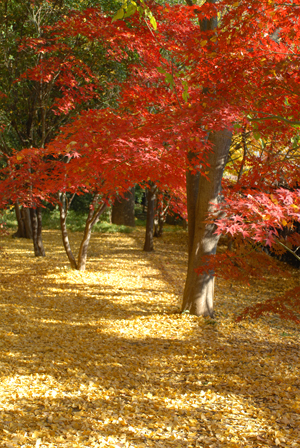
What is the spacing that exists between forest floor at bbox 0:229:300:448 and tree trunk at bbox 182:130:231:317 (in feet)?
0.86

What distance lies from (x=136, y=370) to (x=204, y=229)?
2.09m

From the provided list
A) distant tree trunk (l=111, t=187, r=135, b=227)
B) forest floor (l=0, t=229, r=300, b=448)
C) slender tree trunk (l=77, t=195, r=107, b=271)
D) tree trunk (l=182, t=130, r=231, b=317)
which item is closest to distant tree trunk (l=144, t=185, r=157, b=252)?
slender tree trunk (l=77, t=195, r=107, b=271)

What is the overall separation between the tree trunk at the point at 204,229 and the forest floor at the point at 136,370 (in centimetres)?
26

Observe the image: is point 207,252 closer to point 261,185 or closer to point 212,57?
point 261,185

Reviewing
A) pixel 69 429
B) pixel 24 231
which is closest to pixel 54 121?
pixel 24 231

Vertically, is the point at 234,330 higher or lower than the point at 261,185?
lower

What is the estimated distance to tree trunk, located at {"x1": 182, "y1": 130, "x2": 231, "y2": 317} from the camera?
4.98m

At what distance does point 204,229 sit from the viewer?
5051 mm

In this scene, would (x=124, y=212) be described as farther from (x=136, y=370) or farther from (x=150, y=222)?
(x=136, y=370)

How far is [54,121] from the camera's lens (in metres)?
8.77

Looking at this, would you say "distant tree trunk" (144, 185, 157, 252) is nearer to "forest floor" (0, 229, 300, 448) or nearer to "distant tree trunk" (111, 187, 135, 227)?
"forest floor" (0, 229, 300, 448)

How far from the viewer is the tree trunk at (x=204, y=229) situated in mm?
4977

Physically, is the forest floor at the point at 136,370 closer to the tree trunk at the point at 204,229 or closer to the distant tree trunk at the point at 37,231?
the tree trunk at the point at 204,229

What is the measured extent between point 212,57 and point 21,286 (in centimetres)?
492
